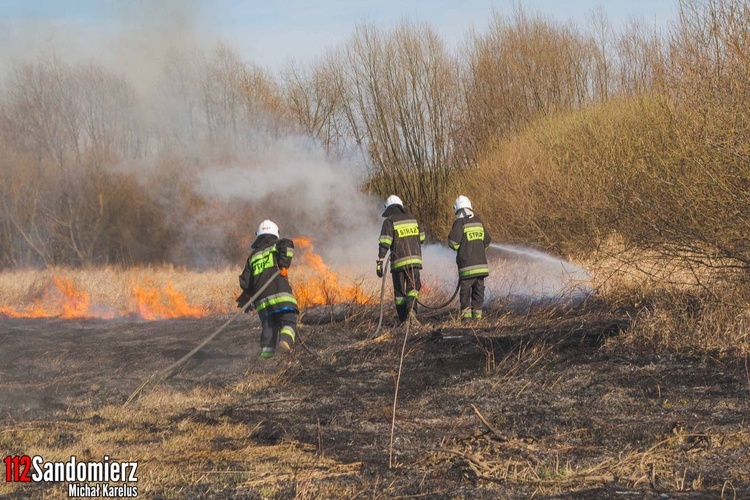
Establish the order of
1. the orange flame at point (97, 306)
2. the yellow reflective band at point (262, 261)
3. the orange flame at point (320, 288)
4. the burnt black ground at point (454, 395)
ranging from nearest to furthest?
the burnt black ground at point (454, 395)
the yellow reflective band at point (262, 261)
the orange flame at point (320, 288)
the orange flame at point (97, 306)

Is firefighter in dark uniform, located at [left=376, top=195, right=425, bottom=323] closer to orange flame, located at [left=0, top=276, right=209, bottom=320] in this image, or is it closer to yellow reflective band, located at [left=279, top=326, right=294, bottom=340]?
yellow reflective band, located at [left=279, top=326, right=294, bottom=340]

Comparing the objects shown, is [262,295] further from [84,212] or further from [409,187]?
[409,187]

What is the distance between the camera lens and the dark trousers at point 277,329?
7836 mm

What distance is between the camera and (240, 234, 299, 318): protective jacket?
786cm

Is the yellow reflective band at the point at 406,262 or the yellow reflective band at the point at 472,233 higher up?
the yellow reflective band at the point at 472,233

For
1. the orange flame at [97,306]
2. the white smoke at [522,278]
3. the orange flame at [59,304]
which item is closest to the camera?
the white smoke at [522,278]

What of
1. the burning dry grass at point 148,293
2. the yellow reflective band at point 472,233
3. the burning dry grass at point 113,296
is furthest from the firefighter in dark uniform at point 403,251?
the burning dry grass at point 113,296

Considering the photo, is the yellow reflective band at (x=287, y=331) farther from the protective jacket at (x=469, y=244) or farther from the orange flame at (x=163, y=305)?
the orange flame at (x=163, y=305)

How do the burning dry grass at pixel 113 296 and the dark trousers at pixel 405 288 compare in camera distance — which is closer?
the dark trousers at pixel 405 288

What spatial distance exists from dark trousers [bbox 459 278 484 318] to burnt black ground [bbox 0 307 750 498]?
0.80ft

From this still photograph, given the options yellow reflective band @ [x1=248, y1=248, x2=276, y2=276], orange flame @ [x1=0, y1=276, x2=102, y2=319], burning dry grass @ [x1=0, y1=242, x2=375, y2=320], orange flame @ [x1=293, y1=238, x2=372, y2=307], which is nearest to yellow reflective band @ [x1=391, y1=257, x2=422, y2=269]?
burning dry grass @ [x1=0, y1=242, x2=375, y2=320]

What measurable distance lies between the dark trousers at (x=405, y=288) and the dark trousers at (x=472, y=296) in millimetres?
584

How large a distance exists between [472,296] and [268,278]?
303 centimetres

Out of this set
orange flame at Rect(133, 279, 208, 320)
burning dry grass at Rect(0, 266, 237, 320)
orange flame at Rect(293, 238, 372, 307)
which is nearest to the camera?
orange flame at Rect(293, 238, 372, 307)
